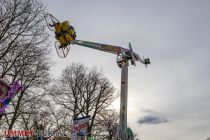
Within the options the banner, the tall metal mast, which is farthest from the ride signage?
the banner

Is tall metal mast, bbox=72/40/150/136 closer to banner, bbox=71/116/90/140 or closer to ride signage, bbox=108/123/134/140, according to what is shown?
ride signage, bbox=108/123/134/140

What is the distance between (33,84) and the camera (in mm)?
23625

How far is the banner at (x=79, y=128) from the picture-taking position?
13762 millimetres

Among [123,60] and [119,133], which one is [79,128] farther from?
[123,60]

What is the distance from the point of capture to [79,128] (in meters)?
14.0

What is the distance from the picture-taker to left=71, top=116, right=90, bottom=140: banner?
45.2 feet

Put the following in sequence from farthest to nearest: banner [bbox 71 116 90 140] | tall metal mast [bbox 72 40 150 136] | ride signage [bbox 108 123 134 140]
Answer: tall metal mast [bbox 72 40 150 136] → banner [bbox 71 116 90 140] → ride signage [bbox 108 123 134 140]

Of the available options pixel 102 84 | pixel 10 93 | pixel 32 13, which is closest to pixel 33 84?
pixel 32 13

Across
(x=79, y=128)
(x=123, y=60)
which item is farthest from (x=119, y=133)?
(x=123, y=60)

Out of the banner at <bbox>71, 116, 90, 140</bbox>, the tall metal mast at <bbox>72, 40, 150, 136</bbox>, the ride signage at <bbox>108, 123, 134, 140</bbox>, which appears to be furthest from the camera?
the tall metal mast at <bbox>72, 40, 150, 136</bbox>

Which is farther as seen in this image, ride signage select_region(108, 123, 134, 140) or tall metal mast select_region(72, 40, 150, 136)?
tall metal mast select_region(72, 40, 150, 136)

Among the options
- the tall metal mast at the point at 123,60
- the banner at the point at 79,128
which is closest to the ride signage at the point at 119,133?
the tall metal mast at the point at 123,60

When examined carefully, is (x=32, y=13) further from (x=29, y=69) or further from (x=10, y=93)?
(x=10, y=93)

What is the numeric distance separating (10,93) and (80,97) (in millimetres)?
30318
